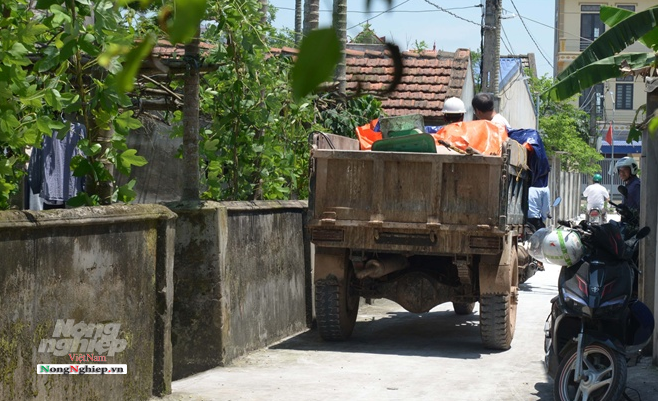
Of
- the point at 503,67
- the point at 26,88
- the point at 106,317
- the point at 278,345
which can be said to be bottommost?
the point at 278,345

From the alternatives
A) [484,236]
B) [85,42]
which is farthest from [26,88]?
[484,236]

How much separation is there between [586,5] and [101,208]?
5105 cm

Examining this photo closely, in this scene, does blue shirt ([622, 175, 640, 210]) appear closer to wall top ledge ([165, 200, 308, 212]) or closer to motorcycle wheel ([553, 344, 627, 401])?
wall top ledge ([165, 200, 308, 212])

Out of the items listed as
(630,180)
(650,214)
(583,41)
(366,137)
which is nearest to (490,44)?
(630,180)

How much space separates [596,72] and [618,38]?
15.5 inches

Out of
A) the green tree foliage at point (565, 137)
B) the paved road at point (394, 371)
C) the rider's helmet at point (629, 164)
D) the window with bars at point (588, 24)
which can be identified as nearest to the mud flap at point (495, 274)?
the paved road at point (394, 371)

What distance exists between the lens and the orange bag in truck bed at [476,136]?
9.78 metres

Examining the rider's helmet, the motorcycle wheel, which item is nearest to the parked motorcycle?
the motorcycle wheel

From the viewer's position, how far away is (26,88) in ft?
17.7

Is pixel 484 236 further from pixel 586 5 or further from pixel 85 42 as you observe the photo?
pixel 586 5

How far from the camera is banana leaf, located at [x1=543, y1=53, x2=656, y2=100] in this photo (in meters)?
9.60

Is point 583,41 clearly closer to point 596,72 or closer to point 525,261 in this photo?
point 525,261

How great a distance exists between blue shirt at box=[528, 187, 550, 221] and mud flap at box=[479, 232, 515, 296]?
207 inches

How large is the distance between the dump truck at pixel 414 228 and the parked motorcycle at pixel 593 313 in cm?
190
